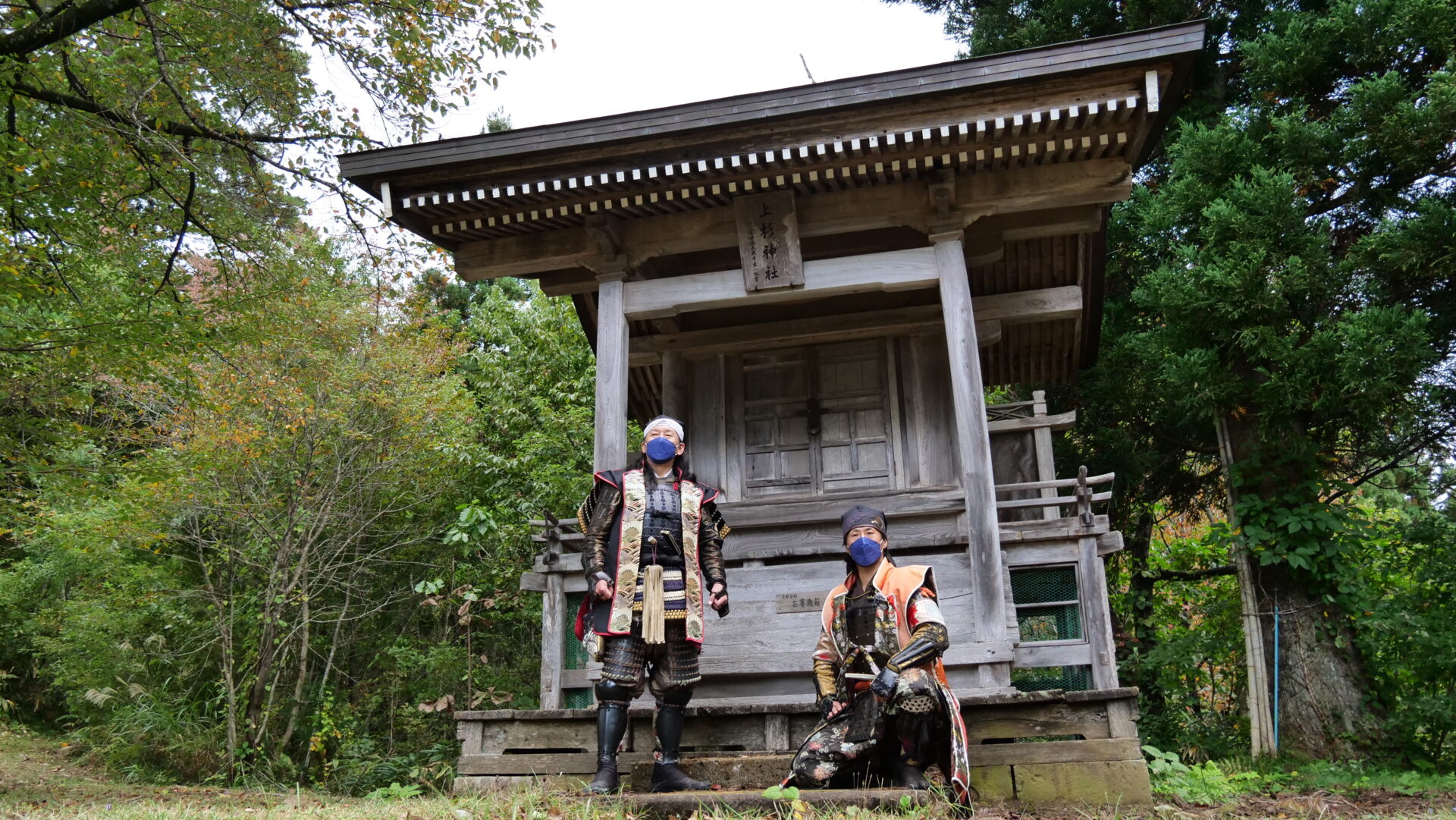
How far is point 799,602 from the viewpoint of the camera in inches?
261

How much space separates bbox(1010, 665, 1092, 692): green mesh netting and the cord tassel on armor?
9.99 feet

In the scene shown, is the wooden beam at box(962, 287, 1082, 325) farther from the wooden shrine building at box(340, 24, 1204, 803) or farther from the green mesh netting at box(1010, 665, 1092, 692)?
the green mesh netting at box(1010, 665, 1092, 692)

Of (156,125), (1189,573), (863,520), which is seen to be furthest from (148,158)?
(1189,573)

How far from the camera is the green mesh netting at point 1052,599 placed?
6883mm

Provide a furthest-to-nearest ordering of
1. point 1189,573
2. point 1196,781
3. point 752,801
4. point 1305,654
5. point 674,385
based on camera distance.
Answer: point 1189,573 → point 1305,654 → point 674,385 → point 1196,781 → point 752,801

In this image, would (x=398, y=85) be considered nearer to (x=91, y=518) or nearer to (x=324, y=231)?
(x=324, y=231)

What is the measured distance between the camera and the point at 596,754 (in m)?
5.59

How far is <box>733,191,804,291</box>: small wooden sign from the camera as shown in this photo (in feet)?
22.3

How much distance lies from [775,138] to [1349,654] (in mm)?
7243

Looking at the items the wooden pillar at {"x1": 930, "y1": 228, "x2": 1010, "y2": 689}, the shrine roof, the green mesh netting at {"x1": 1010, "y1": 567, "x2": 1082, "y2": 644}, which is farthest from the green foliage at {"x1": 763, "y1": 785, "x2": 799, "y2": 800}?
the shrine roof

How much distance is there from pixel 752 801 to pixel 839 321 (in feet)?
16.1

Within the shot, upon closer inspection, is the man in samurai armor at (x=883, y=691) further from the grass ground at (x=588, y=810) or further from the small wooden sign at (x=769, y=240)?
the small wooden sign at (x=769, y=240)

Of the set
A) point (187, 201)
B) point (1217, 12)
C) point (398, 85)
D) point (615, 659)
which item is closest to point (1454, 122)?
point (1217, 12)

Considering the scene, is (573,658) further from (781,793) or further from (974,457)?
(781,793)
